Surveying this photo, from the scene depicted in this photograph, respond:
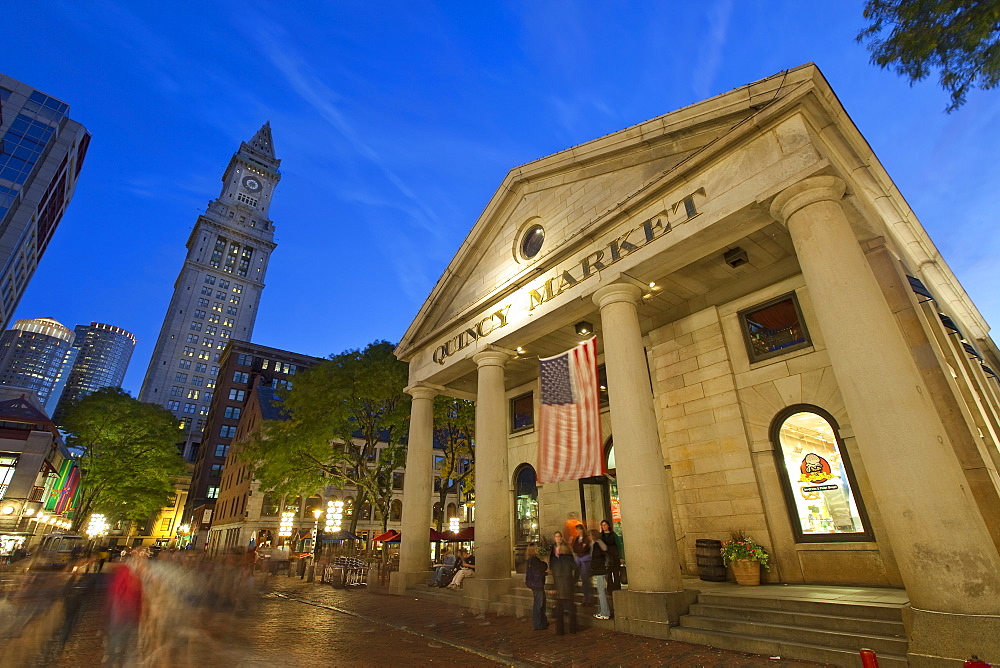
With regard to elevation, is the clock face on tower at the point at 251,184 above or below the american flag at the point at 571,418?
above

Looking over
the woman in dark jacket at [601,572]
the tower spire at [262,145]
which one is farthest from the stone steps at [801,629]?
the tower spire at [262,145]

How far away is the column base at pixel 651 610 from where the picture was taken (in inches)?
300

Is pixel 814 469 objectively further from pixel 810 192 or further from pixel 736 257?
pixel 810 192

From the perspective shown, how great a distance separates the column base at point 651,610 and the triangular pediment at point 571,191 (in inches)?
313

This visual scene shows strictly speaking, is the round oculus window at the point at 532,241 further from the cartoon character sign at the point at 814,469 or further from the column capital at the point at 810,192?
the cartoon character sign at the point at 814,469

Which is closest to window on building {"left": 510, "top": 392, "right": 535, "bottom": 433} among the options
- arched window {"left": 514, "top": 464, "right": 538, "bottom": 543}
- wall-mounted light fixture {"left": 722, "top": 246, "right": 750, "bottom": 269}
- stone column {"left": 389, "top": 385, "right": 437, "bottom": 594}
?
arched window {"left": 514, "top": 464, "right": 538, "bottom": 543}

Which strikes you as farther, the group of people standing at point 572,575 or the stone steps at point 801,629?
the group of people standing at point 572,575

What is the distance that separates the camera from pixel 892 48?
8.38 meters

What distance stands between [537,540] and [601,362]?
22.6 feet

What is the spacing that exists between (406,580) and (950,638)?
1364cm

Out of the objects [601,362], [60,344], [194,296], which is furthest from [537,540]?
[60,344]

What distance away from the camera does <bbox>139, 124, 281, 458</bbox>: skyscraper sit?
101 meters

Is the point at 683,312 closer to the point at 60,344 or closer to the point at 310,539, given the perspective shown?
the point at 310,539

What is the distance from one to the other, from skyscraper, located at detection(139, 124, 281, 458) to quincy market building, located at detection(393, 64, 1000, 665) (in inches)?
4203
